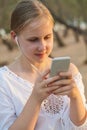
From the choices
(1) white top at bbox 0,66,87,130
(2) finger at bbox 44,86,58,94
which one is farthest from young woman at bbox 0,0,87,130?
(2) finger at bbox 44,86,58,94

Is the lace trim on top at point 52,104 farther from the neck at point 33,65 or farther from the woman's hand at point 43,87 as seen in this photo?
the woman's hand at point 43,87

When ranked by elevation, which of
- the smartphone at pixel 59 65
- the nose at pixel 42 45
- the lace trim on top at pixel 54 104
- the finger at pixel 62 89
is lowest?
the lace trim on top at pixel 54 104

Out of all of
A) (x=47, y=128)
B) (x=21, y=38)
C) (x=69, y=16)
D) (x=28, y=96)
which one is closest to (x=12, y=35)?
(x=21, y=38)

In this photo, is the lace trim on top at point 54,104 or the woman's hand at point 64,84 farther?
the lace trim on top at point 54,104

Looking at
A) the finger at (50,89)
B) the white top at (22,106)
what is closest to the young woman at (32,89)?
the white top at (22,106)

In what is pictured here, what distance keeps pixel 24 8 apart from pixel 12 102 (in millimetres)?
526

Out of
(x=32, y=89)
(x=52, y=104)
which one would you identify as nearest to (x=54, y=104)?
(x=52, y=104)

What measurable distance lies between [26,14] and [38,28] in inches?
4.3

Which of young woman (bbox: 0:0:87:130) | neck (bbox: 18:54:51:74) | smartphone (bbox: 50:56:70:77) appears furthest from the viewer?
neck (bbox: 18:54:51:74)

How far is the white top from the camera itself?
241 centimetres

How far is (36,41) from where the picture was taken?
7.75 feet

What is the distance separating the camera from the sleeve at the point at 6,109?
2398 millimetres

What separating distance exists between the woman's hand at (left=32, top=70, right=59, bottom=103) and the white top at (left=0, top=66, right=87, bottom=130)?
0.24m

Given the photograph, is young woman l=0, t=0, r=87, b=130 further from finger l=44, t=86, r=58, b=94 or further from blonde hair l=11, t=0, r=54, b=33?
finger l=44, t=86, r=58, b=94
